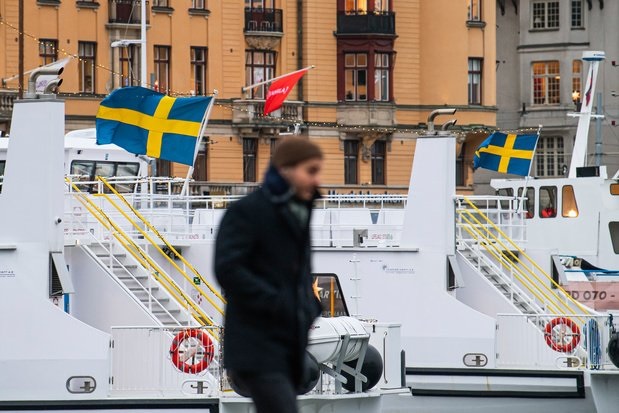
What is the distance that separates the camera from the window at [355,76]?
74375mm

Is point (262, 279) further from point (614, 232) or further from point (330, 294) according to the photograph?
point (614, 232)

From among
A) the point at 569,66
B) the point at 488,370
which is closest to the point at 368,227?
the point at 488,370

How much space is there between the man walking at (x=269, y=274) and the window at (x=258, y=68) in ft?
199

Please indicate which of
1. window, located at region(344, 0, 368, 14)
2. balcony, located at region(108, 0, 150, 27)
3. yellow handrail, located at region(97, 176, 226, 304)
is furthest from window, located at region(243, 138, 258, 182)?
yellow handrail, located at region(97, 176, 226, 304)

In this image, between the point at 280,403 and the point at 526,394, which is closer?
the point at 280,403

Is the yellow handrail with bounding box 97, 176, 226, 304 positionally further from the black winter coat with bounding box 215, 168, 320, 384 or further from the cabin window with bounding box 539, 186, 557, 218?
the black winter coat with bounding box 215, 168, 320, 384

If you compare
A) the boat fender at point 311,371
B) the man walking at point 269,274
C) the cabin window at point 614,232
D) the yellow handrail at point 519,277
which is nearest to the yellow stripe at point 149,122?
the yellow handrail at point 519,277

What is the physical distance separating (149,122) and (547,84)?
61438mm

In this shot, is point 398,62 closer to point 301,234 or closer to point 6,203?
point 6,203

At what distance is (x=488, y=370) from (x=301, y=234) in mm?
16226

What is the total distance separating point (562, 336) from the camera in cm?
2691

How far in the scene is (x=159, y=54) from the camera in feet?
227

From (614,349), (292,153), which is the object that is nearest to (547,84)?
(614,349)

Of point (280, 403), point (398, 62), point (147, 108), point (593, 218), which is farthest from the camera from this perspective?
point (398, 62)
